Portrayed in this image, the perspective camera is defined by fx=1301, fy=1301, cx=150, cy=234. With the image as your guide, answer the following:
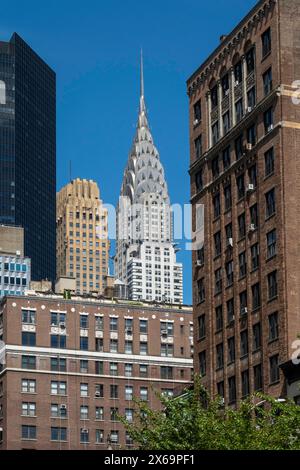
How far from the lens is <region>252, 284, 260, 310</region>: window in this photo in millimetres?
91812

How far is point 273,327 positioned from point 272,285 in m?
3.02

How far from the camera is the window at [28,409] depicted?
146 m

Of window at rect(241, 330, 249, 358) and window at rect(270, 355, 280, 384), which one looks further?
window at rect(241, 330, 249, 358)

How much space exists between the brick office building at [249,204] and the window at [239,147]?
6.0 inches

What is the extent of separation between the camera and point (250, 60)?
3863 inches

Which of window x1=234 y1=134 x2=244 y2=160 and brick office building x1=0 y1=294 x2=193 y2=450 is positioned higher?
window x1=234 y1=134 x2=244 y2=160

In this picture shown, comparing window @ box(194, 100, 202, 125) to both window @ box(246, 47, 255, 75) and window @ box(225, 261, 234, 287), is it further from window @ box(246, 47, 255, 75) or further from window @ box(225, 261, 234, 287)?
window @ box(225, 261, 234, 287)

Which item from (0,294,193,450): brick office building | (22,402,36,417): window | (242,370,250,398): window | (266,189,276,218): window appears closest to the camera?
(266,189,276,218): window

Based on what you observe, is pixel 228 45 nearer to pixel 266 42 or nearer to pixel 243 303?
pixel 266 42

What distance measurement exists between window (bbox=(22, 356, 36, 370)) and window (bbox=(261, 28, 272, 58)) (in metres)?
64.5

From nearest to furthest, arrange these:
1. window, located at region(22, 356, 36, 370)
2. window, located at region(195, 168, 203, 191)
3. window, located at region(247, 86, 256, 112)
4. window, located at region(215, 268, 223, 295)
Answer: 1. window, located at region(247, 86, 256, 112)
2. window, located at region(215, 268, 223, 295)
3. window, located at region(195, 168, 203, 191)
4. window, located at region(22, 356, 36, 370)

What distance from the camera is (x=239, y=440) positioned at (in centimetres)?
5972

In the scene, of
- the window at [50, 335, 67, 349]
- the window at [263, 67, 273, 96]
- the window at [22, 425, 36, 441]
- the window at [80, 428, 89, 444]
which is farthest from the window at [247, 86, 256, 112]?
the window at [80, 428, 89, 444]
